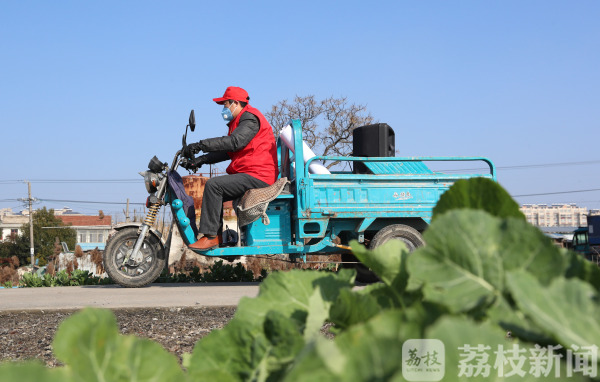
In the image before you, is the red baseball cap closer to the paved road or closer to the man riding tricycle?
the man riding tricycle

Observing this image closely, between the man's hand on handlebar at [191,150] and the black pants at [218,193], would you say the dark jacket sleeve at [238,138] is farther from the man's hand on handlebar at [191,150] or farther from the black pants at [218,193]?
the black pants at [218,193]

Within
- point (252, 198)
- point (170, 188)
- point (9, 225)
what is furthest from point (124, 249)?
point (9, 225)

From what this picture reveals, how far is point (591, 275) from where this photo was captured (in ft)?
1.71

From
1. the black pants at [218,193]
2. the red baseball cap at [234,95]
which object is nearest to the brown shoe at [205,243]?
the black pants at [218,193]

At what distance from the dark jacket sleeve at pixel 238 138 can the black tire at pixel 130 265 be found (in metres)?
1.43

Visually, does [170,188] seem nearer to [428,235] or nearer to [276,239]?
[276,239]

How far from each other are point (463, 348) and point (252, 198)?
19.9 feet

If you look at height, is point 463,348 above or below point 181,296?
above

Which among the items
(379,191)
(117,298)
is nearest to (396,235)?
(379,191)
